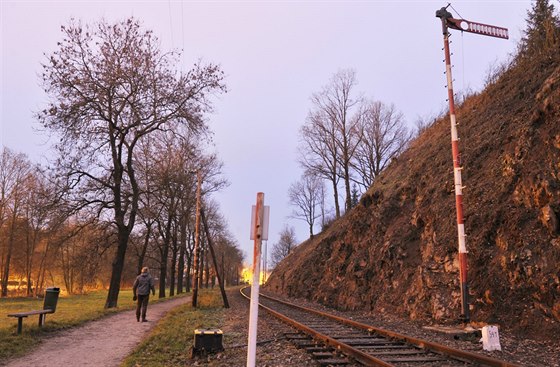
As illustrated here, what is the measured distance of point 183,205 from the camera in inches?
1361

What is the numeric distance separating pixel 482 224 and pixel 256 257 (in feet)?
30.8

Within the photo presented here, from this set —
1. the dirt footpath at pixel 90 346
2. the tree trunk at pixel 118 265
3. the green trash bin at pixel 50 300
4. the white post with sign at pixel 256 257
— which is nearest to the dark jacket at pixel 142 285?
the dirt footpath at pixel 90 346

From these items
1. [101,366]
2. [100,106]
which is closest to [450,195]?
[101,366]

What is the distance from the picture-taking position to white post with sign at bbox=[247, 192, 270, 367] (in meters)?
4.54

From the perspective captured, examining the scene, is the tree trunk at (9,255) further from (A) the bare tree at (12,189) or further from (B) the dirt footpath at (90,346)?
(B) the dirt footpath at (90,346)

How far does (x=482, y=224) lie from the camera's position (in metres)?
12.0

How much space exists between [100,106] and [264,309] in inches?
481

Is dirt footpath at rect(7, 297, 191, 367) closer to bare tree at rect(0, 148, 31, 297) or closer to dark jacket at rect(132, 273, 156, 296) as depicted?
dark jacket at rect(132, 273, 156, 296)

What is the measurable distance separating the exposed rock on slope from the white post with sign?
265 inches

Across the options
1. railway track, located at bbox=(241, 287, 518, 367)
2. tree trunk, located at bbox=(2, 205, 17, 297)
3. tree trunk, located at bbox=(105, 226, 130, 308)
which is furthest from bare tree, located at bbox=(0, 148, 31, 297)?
railway track, located at bbox=(241, 287, 518, 367)

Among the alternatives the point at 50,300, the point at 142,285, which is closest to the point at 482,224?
the point at 142,285

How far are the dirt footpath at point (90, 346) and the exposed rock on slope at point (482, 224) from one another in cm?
818

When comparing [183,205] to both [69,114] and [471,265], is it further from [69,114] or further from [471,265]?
[471,265]

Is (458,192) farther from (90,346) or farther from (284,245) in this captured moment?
(284,245)
